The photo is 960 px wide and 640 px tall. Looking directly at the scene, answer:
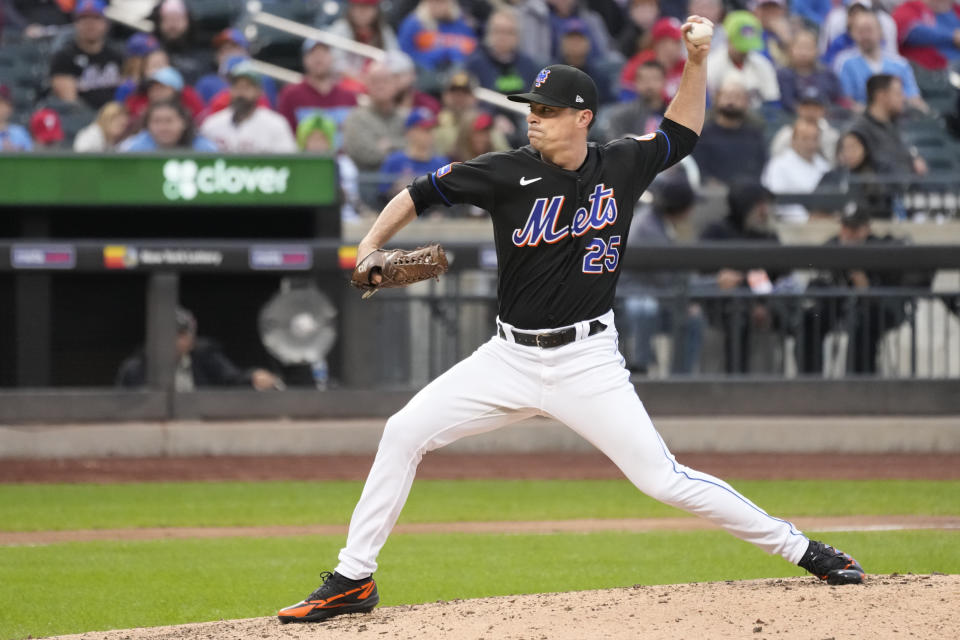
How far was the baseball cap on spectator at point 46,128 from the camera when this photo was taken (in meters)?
12.6

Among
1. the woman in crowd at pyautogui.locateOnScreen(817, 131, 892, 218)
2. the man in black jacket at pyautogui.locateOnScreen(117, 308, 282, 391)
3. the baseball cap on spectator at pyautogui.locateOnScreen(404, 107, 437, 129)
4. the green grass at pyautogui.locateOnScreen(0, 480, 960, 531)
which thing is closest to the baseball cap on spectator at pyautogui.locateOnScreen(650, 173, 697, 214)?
the woman in crowd at pyautogui.locateOnScreen(817, 131, 892, 218)

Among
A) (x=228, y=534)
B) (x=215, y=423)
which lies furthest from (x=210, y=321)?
(x=228, y=534)

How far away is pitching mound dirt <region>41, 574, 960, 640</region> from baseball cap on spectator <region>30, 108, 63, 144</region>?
8.15 m

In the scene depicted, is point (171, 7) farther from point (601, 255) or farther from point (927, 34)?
point (601, 255)

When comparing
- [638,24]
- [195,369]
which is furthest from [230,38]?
[195,369]

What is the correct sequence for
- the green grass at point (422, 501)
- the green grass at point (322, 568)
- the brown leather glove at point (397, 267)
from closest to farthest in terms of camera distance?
the brown leather glove at point (397, 267) → the green grass at point (322, 568) → the green grass at point (422, 501)

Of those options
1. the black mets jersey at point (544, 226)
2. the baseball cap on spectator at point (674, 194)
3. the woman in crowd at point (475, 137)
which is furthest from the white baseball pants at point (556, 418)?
the woman in crowd at point (475, 137)

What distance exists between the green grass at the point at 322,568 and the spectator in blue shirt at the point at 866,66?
7.62 meters

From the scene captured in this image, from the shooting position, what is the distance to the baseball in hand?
17.4ft

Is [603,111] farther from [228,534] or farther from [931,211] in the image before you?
[228,534]

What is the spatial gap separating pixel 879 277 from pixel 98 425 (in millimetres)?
5803

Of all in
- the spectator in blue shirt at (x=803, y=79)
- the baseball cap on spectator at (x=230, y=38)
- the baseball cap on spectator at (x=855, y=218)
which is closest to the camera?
the baseball cap on spectator at (x=855, y=218)

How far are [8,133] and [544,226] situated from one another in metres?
8.66

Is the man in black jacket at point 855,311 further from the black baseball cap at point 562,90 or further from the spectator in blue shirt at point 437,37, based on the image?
the black baseball cap at point 562,90
